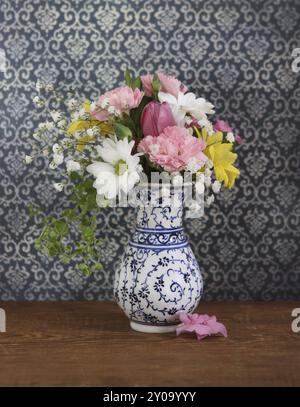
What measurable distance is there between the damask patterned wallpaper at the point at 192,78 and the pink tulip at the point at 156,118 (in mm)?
452

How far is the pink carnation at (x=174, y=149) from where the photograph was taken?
1375 millimetres

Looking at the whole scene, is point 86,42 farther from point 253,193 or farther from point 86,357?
point 86,357

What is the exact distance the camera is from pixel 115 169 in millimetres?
1424

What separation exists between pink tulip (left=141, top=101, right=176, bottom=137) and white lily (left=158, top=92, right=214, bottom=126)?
0.02 meters

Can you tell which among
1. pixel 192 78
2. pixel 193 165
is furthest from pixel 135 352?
pixel 192 78

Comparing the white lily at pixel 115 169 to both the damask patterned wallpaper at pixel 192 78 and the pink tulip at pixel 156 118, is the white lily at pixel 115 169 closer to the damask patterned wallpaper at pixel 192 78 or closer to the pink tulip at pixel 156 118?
the pink tulip at pixel 156 118

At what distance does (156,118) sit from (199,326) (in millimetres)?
487

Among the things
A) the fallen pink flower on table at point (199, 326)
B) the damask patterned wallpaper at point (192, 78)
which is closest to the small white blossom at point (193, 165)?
the fallen pink flower on table at point (199, 326)

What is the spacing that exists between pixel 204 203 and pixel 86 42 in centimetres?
57

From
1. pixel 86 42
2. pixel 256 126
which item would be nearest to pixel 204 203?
pixel 256 126

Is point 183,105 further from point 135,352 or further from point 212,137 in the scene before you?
point 135,352

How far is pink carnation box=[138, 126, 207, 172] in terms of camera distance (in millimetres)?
1375

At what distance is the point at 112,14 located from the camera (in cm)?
183
